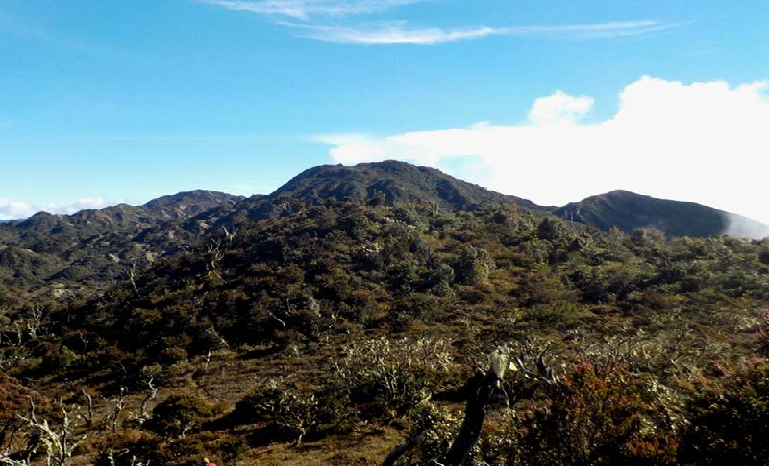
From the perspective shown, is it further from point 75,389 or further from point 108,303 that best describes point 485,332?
point 108,303

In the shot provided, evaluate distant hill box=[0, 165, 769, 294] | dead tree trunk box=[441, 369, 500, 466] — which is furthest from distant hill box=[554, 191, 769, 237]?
dead tree trunk box=[441, 369, 500, 466]

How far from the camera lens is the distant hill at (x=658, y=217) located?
512 ft

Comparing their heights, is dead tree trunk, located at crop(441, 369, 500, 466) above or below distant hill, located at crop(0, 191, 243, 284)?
above

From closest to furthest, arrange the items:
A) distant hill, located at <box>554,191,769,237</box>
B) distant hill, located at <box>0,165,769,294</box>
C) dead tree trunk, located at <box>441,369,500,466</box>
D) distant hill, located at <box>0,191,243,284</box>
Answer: dead tree trunk, located at <box>441,369,500,466</box> → distant hill, located at <box>0,191,243,284</box> → distant hill, located at <box>0,165,769,294</box> → distant hill, located at <box>554,191,769,237</box>

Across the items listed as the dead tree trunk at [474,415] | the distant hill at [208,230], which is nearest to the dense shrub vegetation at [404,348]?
the dead tree trunk at [474,415]

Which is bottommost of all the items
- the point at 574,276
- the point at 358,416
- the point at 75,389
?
the point at 75,389

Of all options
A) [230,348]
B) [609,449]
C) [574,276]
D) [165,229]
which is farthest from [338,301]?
[165,229]

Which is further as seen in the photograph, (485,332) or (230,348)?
(230,348)

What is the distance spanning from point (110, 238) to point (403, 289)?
17672cm

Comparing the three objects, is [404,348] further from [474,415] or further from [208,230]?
[208,230]

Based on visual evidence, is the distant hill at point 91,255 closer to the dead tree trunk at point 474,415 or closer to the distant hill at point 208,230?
the distant hill at point 208,230

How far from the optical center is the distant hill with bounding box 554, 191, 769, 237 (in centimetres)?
15600

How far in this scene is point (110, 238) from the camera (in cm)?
17462

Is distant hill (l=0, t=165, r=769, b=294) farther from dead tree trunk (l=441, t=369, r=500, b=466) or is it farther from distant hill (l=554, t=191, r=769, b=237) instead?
dead tree trunk (l=441, t=369, r=500, b=466)
